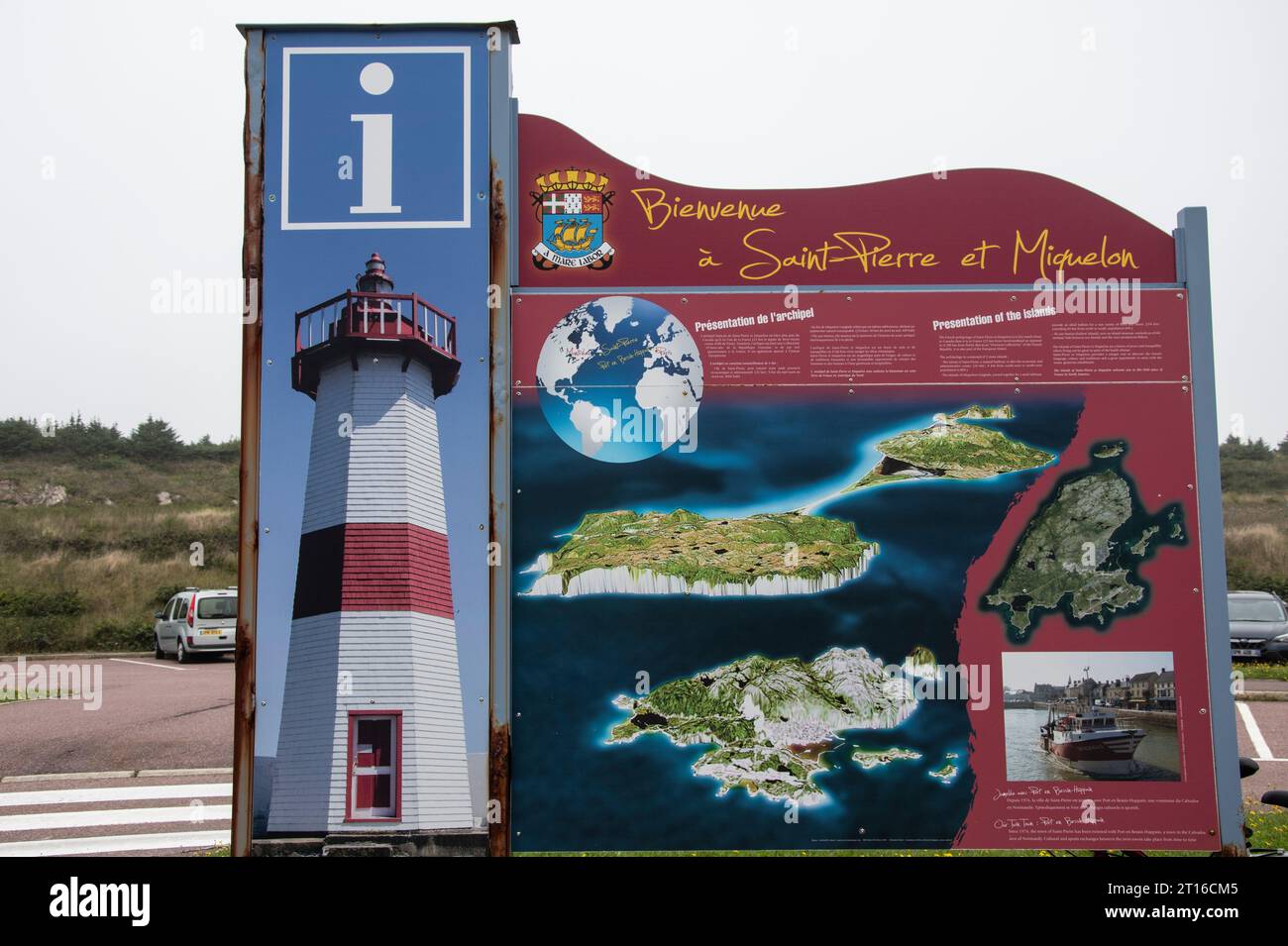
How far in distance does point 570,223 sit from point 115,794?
8.57m

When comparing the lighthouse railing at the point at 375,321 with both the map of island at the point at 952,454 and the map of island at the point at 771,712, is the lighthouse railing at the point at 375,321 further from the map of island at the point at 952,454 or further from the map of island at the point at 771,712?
the map of island at the point at 952,454

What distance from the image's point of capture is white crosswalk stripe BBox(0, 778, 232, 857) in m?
9.00

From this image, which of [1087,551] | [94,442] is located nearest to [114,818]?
[1087,551]

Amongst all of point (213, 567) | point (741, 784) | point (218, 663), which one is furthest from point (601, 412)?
point (213, 567)

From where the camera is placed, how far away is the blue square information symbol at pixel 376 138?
244 inches

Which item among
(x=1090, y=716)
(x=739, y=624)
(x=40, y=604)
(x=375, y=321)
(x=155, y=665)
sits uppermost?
(x=375, y=321)

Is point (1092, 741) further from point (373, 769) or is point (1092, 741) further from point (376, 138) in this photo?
point (376, 138)

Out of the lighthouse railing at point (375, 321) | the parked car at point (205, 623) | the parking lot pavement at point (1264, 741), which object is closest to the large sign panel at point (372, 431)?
the lighthouse railing at point (375, 321)

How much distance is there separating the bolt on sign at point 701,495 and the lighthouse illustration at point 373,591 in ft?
0.07

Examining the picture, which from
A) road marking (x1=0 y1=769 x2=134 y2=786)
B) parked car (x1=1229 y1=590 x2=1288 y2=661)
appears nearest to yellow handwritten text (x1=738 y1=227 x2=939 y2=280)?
road marking (x1=0 y1=769 x2=134 y2=786)

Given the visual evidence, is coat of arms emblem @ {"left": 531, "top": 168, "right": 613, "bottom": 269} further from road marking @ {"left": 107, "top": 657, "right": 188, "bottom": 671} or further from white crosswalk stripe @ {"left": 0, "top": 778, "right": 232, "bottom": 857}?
road marking @ {"left": 107, "top": 657, "right": 188, "bottom": 671}

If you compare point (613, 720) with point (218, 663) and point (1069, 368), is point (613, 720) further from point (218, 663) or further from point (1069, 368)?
point (218, 663)

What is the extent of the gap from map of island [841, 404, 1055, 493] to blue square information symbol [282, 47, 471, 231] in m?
2.84

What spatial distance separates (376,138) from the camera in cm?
622
